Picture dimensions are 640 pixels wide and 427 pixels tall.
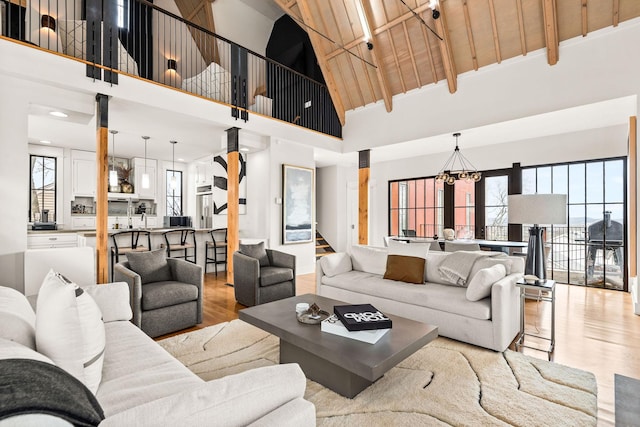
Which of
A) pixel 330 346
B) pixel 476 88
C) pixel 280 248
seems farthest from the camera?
pixel 280 248

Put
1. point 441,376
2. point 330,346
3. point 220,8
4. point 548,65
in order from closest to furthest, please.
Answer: point 330,346 → point 441,376 → point 548,65 → point 220,8

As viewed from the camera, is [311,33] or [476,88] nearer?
[476,88]

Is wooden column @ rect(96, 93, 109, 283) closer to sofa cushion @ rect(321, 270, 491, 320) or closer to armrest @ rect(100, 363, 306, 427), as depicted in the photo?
sofa cushion @ rect(321, 270, 491, 320)

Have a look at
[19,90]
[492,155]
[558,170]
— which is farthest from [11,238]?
[558,170]

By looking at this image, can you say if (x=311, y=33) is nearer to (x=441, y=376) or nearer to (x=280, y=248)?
(x=280, y=248)

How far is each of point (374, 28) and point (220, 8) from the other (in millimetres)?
3776

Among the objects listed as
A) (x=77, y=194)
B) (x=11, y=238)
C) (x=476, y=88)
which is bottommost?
(x=11, y=238)

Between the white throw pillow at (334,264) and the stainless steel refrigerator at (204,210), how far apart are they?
554cm

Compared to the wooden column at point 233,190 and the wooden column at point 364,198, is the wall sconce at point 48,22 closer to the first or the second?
the wooden column at point 233,190

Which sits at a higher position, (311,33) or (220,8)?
(220,8)

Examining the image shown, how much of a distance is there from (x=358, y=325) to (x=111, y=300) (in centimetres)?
173

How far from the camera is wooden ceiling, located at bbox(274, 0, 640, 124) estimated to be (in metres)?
4.21

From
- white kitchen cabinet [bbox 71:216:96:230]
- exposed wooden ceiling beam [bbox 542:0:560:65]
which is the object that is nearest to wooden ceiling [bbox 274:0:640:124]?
exposed wooden ceiling beam [bbox 542:0:560:65]

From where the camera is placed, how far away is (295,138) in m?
6.48
